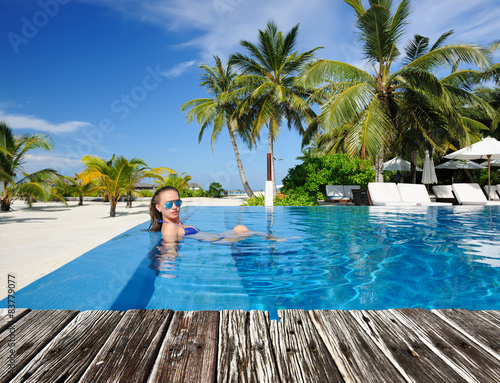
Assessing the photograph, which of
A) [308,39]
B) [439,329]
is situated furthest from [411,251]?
[308,39]

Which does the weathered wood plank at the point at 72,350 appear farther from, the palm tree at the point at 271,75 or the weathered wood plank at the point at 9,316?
the palm tree at the point at 271,75

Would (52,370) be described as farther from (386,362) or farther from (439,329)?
(439,329)

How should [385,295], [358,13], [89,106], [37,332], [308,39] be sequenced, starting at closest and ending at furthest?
1. [37,332]
2. [385,295]
3. [358,13]
4. [308,39]
5. [89,106]

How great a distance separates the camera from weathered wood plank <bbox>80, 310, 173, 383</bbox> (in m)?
1.04

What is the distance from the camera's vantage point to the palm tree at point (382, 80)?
1075 centimetres

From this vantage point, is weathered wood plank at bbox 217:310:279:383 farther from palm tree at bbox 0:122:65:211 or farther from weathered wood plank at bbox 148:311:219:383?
palm tree at bbox 0:122:65:211

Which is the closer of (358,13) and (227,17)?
(358,13)

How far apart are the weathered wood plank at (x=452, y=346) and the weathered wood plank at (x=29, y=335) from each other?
164cm

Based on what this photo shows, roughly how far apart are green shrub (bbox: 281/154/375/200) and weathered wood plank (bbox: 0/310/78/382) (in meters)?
15.4

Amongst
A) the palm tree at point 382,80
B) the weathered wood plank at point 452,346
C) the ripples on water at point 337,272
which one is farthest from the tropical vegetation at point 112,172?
the weathered wood plank at point 452,346

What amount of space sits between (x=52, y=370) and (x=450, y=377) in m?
1.44

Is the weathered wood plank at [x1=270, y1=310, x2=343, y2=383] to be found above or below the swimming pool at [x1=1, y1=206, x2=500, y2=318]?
above

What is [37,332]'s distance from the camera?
134 cm

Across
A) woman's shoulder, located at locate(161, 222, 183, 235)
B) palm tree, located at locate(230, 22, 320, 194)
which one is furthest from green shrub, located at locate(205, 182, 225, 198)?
woman's shoulder, located at locate(161, 222, 183, 235)
